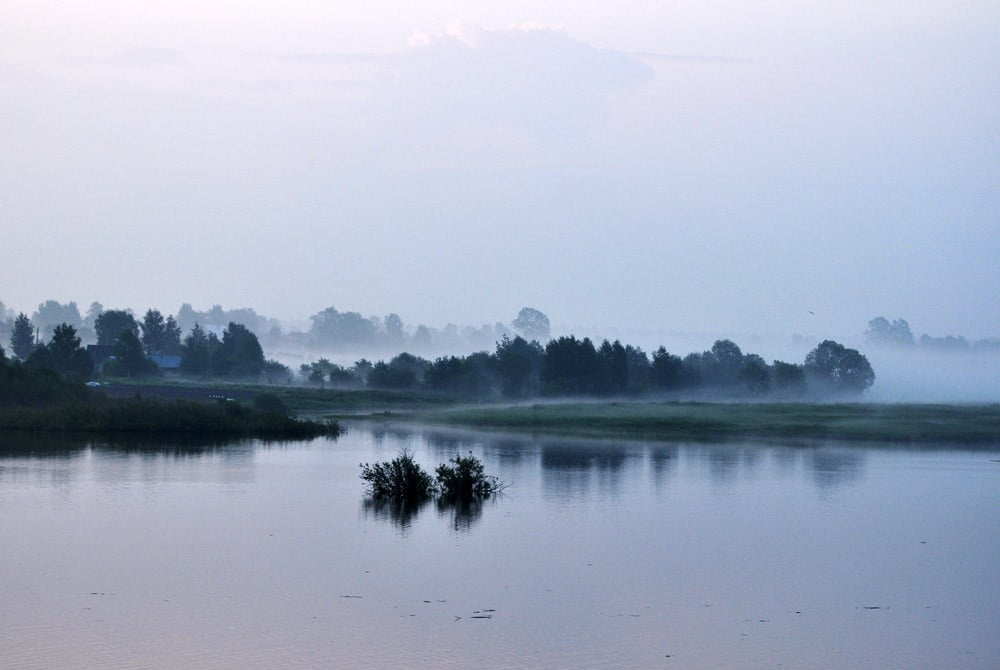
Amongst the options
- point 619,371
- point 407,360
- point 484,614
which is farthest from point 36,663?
point 407,360

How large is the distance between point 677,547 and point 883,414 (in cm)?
4801

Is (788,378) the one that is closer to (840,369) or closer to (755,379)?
(755,379)

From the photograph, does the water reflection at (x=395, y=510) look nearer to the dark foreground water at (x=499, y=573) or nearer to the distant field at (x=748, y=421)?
the dark foreground water at (x=499, y=573)

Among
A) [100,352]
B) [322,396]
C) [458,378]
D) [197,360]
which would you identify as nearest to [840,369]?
[458,378]

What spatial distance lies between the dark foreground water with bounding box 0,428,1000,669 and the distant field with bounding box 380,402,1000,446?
71.9ft

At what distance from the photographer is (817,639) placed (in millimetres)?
15961

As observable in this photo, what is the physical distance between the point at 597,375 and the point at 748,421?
34389mm

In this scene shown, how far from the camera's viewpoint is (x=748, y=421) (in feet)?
210

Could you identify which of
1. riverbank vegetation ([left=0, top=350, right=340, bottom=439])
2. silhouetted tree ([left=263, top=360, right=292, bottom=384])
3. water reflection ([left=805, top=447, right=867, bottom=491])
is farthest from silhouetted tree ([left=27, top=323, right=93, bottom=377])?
water reflection ([left=805, top=447, right=867, bottom=491])

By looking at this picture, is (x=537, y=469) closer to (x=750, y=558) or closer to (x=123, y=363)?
(x=750, y=558)

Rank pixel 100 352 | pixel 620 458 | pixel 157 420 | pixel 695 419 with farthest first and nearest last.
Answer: pixel 100 352 → pixel 695 419 → pixel 157 420 → pixel 620 458

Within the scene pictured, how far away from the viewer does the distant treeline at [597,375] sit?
3875 inches

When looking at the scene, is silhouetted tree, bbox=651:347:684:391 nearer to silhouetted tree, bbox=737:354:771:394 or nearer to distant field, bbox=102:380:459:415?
silhouetted tree, bbox=737:354:771:394

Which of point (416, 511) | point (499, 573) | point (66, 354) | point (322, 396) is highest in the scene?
point (66, 354)
